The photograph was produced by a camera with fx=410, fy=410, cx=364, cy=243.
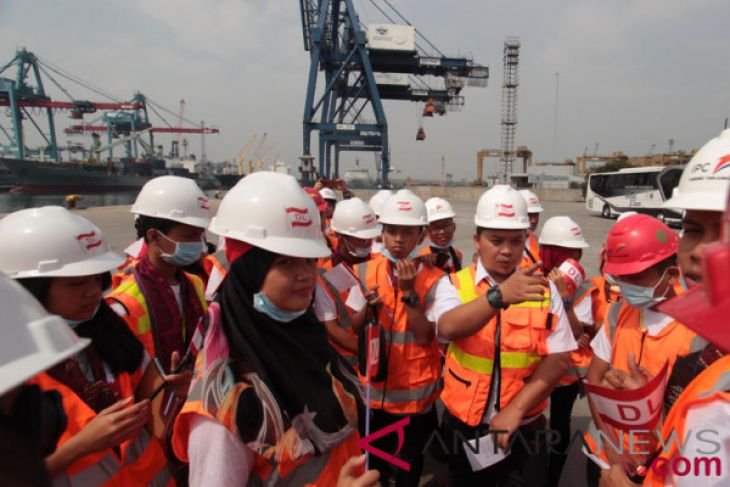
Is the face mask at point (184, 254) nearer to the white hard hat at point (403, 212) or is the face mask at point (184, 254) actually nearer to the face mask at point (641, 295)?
the white hard hat at point (403, 212)

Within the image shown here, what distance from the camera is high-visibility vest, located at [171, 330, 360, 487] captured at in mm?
1069

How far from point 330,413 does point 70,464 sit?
2.52 feet

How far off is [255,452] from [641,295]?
5.45 ft

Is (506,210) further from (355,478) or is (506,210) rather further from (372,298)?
(355,478)

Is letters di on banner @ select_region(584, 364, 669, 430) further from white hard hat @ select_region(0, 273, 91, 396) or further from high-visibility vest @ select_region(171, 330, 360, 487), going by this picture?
white hard hat @ select_region(0, 273, 91, 396)

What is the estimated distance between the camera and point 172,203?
2520mm

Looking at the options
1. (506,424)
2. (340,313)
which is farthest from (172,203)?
(506,424)

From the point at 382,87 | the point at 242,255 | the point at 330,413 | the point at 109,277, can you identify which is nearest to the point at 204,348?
the point at 242,255

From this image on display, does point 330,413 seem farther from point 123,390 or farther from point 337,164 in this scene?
point 337,164

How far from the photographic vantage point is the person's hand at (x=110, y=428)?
122cm

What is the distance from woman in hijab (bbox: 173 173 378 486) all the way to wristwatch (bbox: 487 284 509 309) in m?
0.73

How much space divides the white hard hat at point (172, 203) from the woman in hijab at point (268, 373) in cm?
130

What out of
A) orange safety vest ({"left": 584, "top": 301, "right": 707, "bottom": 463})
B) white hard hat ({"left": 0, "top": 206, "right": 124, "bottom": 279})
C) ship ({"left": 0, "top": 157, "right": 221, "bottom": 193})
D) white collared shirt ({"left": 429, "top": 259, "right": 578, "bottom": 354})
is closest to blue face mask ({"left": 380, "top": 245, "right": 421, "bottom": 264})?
white collared shirt ({"left": 429, "top": 259, "right": 578, "bottom": 354})

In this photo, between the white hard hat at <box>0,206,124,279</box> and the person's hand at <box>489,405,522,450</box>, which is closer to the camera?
the white hard hat at <box>0,206,124,279</box>
